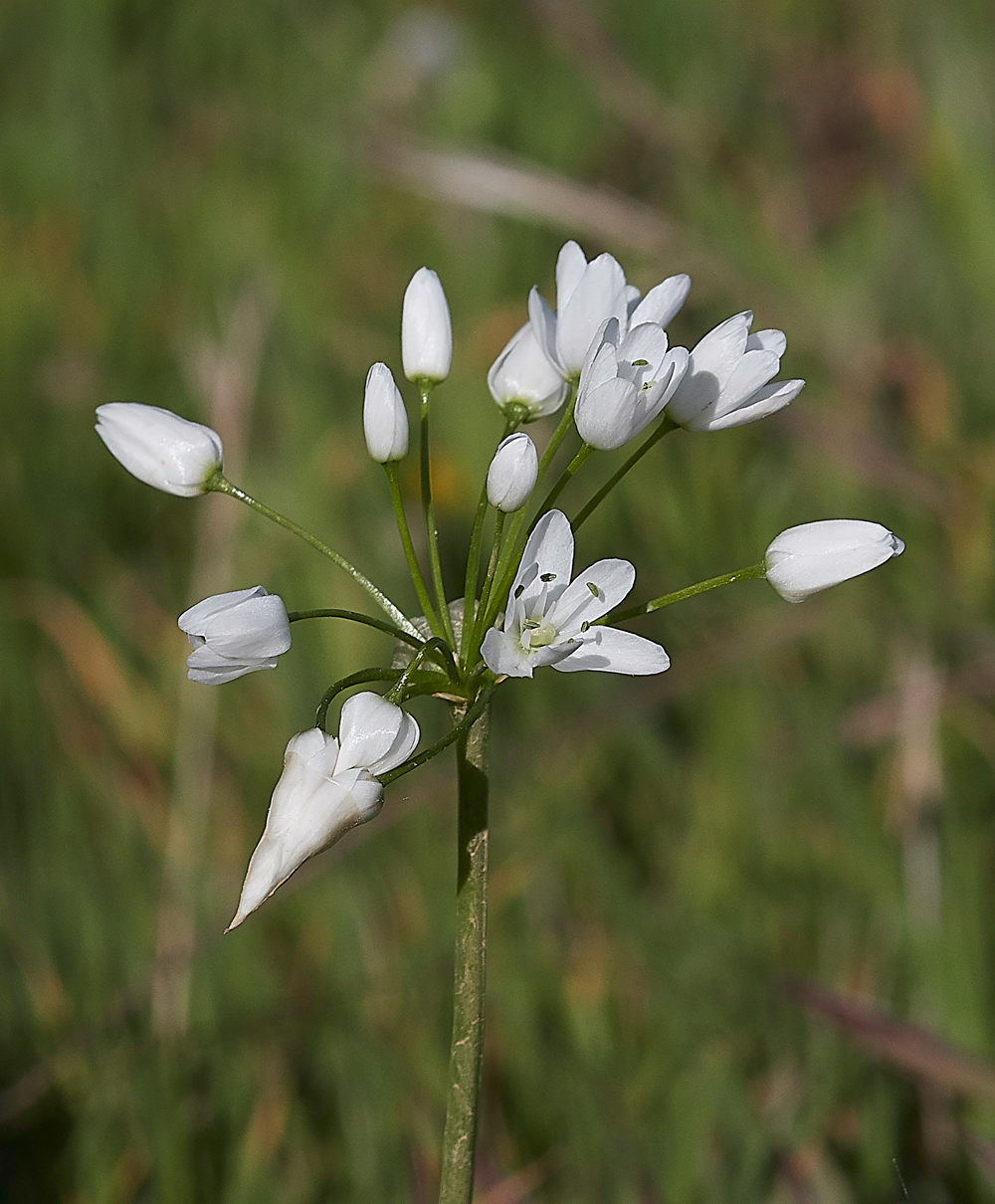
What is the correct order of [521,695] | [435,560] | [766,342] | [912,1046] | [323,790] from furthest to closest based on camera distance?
[521,695] → [912,1046] → [766,342] → [435,560] → [323,790]

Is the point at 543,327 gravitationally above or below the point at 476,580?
above

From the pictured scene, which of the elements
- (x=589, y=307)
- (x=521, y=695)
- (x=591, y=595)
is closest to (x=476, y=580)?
(x=591, y=595)

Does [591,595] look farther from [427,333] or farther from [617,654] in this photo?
[427,333]

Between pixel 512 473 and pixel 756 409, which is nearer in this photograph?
pixel 512 473

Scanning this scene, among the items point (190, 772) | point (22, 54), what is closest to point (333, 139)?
point (22, 54)

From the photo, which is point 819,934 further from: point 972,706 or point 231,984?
point 231,984

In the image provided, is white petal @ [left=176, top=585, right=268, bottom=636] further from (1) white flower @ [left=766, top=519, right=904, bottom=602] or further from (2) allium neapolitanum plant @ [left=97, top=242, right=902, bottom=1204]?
(1) white flower @ [left=766, top=519, right=904, bottom=602]
